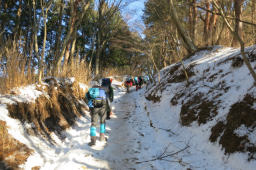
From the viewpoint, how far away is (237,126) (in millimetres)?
2670

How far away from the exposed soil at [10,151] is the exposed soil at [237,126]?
3.22 metres

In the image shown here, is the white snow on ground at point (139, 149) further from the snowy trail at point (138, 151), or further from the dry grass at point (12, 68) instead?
the dry grass at point (12, 68)

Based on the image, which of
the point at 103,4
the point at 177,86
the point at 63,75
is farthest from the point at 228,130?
the point at 103,4

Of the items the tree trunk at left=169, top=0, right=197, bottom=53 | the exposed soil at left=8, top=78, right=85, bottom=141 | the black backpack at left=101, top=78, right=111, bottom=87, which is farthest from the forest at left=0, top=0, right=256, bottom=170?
the tree trunk at left=169, top=0, right=197, bottom=53

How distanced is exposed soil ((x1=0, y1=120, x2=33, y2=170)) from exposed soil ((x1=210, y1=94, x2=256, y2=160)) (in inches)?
127

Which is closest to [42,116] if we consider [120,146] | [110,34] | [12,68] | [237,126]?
[12,68]

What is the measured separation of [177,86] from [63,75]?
455cm

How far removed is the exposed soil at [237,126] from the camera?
2.36m

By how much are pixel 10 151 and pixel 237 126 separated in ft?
12.0

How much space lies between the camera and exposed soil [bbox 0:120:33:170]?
93.1 inches

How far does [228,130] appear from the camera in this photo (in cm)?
276

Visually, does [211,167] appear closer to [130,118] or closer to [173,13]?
[130,118]

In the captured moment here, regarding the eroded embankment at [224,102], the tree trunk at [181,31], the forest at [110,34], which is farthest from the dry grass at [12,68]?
the tree trunk at [181,31]

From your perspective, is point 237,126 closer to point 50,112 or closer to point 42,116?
point 42,116
